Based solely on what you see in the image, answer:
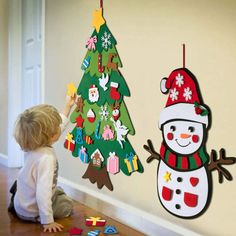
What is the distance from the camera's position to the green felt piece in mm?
1689

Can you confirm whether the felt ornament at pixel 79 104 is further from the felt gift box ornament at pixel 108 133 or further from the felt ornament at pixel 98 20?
the felt ornament at pixel 98 20

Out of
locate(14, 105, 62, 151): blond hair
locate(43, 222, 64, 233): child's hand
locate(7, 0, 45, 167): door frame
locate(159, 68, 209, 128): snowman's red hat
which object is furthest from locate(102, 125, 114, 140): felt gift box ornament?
locate(7, 0, 45, 167): door frame

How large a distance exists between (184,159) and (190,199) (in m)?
0.14

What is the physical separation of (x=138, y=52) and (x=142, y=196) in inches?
22.9

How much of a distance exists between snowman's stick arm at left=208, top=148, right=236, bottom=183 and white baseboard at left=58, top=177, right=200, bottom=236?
0.79ft

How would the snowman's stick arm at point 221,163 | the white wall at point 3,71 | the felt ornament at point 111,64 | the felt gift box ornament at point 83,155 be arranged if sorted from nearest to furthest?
1. the snowman's stick arm at point 221,163
2. the felt ornament at point 111,64
3. the felt gift box ornament at point 83,155
4. the white wall at point 3,71

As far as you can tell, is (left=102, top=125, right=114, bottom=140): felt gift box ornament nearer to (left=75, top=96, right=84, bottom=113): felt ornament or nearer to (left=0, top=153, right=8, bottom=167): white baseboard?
(left=75, top=96, right=84, bottom=113): felt ornament

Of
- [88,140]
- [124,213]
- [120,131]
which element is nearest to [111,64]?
[120,131]

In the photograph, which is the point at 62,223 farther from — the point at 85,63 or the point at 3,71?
the point at 3,71

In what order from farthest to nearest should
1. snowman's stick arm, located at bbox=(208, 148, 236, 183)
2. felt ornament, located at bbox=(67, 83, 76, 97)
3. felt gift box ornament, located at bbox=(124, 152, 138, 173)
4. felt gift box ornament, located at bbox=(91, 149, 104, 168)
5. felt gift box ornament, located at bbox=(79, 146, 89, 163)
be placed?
felt ornament, located at bbox=(67, 83, 76, 97), felt gift box ornament, located at bbox=(79, 146, 89, 163), felt gift box ornament, located at bbox=(91, 149, 104, 168), felt gift box ornament, located at bbox=(124, 152, 138, 173), snowman's stick arm, located at bbox=(208, 148, 236, 183)

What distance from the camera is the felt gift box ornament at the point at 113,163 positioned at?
5.45 feet

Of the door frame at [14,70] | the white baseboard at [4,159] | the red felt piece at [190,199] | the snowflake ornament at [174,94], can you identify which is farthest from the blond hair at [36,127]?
the white baseboard at [4,159]

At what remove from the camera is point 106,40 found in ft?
5.64

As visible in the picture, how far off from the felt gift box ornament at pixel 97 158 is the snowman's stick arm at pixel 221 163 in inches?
26.0
